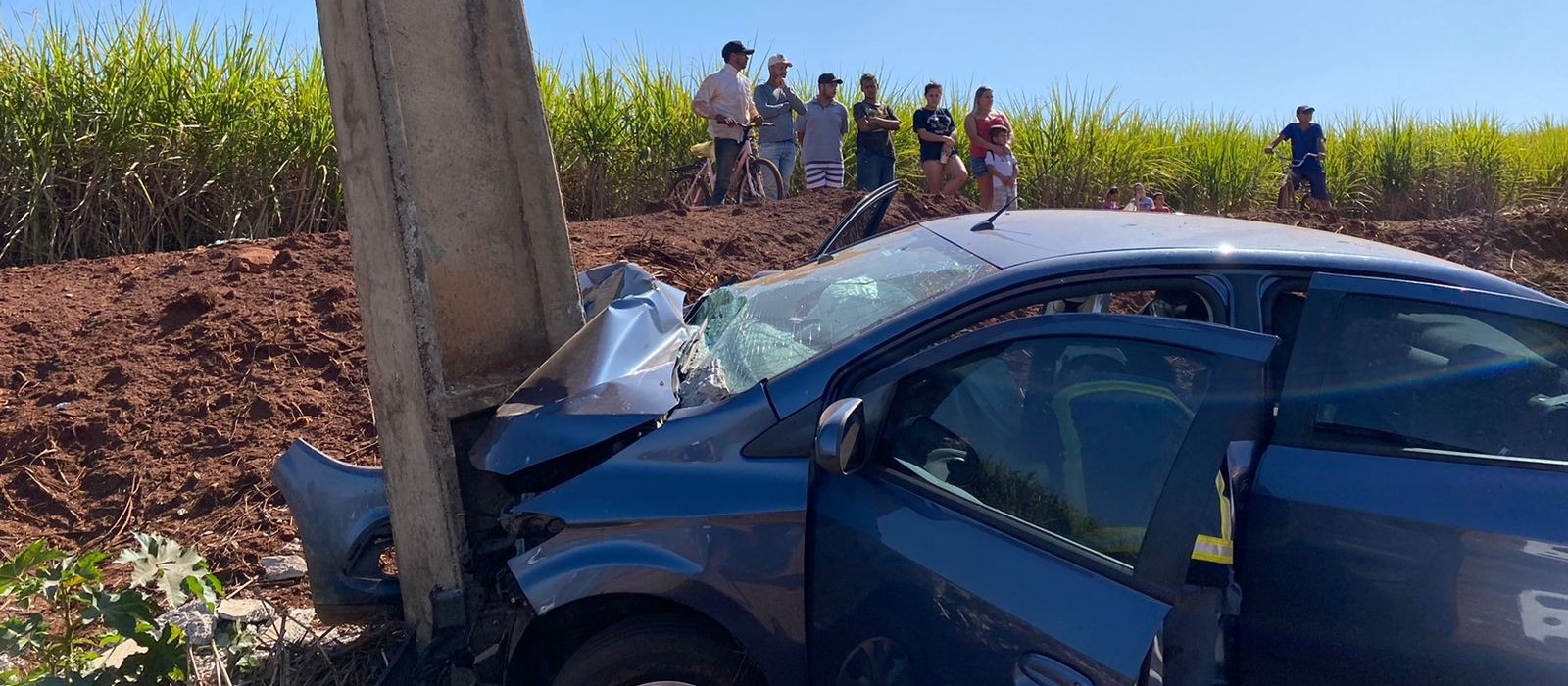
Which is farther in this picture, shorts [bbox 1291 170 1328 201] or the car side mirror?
shorts [bbox 1291 170 1328 201]

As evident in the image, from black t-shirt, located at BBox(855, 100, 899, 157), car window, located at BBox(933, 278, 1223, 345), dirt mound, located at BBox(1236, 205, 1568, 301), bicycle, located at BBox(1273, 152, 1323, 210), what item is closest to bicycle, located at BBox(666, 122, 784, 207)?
black t-shirt, located at BBox(855, 100, 899, 157)

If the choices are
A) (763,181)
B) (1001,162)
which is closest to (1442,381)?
(1001,162)

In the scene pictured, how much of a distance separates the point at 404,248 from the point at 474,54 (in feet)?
2.73

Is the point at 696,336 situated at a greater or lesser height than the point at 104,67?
lesser

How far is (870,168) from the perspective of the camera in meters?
11.5

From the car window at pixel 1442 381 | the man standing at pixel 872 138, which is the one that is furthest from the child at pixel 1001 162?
the car window at pixel 1442 381

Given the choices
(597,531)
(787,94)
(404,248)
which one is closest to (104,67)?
(787,94)

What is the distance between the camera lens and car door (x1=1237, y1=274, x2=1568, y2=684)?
2.31 meters

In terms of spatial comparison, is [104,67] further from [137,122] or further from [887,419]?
[887,419]

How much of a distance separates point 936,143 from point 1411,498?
9598 millimetres

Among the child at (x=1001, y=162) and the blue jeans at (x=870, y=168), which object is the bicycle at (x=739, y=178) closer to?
the blue jeans at (x=870, y=168)

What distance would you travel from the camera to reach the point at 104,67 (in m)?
8.27

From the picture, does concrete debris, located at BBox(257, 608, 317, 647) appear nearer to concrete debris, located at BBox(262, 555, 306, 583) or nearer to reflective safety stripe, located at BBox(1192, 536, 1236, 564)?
concrete debris, located at BBox(262, 555, 306, 583)

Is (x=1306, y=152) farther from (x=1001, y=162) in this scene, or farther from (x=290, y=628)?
(x=290, y=628)
